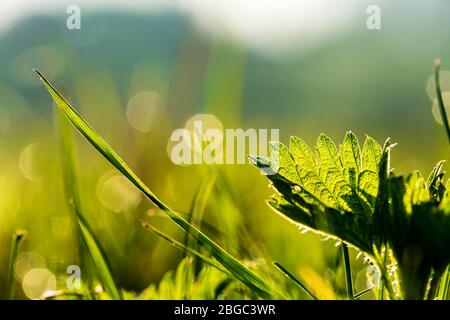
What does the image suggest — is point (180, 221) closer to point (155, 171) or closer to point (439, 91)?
point (439, 91)

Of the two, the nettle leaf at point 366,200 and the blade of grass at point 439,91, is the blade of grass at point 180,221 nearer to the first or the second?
the nettle leaf at point 366,200

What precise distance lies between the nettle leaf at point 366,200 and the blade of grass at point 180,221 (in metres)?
0.11

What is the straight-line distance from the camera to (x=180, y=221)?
80 cm

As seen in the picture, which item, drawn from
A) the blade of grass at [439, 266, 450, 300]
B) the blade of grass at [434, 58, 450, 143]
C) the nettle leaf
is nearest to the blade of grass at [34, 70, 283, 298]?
the nettle leaf

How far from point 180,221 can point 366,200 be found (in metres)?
0.24

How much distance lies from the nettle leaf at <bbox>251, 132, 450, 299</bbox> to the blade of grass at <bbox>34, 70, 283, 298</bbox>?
107mm

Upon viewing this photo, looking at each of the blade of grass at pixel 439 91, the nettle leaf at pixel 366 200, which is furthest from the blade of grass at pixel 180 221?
the blade of grass at pixel 439 91

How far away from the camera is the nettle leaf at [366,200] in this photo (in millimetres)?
712

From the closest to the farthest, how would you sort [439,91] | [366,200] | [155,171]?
[366,200] → [439,91] → [155,171]

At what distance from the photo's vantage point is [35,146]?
2.62m

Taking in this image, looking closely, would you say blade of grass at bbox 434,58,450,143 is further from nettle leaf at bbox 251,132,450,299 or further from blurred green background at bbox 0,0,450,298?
blurred green background at bbox 0,0,450,298

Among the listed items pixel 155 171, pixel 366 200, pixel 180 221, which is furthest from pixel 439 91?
pixel 155 171

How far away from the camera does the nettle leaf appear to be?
712 millimetres
